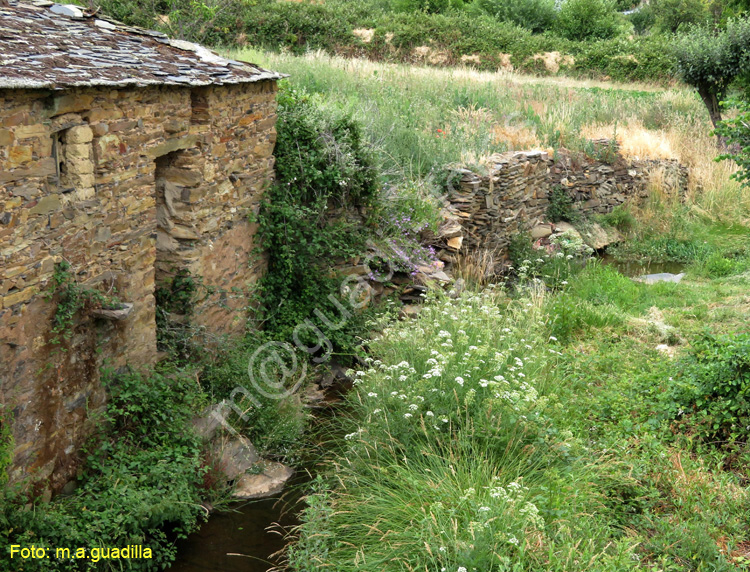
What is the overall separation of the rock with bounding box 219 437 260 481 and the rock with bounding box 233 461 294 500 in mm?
70

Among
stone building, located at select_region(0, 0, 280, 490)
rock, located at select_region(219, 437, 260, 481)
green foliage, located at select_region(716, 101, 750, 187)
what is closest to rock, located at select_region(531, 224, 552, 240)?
green foliage, located at select_region(716, 101, 750, 187)

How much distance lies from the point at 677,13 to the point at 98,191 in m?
36.0

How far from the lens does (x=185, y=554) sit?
5250 mm

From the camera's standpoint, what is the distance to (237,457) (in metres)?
6.22

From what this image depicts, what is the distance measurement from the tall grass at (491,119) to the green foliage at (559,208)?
1.06m

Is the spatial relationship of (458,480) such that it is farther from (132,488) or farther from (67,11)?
(67,11)

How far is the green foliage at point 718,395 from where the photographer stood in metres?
5.95

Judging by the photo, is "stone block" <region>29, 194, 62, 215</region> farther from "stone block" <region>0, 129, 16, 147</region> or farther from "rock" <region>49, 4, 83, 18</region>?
"rock" <region>49, 4, 83, 18</region>

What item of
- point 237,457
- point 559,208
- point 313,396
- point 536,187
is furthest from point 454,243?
point 237,457

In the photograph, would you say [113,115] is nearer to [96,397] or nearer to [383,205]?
[96,397]

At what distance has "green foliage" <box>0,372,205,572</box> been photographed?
4562 millimetres

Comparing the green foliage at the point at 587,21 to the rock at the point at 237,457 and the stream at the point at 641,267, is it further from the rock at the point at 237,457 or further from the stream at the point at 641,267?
the rock at the point at 237,457

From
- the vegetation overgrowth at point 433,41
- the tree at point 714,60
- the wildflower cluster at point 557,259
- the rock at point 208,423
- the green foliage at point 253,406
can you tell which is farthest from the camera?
the vegetation overgrowth at point 433,41

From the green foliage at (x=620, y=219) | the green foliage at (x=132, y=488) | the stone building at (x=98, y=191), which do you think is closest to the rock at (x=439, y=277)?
the stone building at (x=98, y=191)
